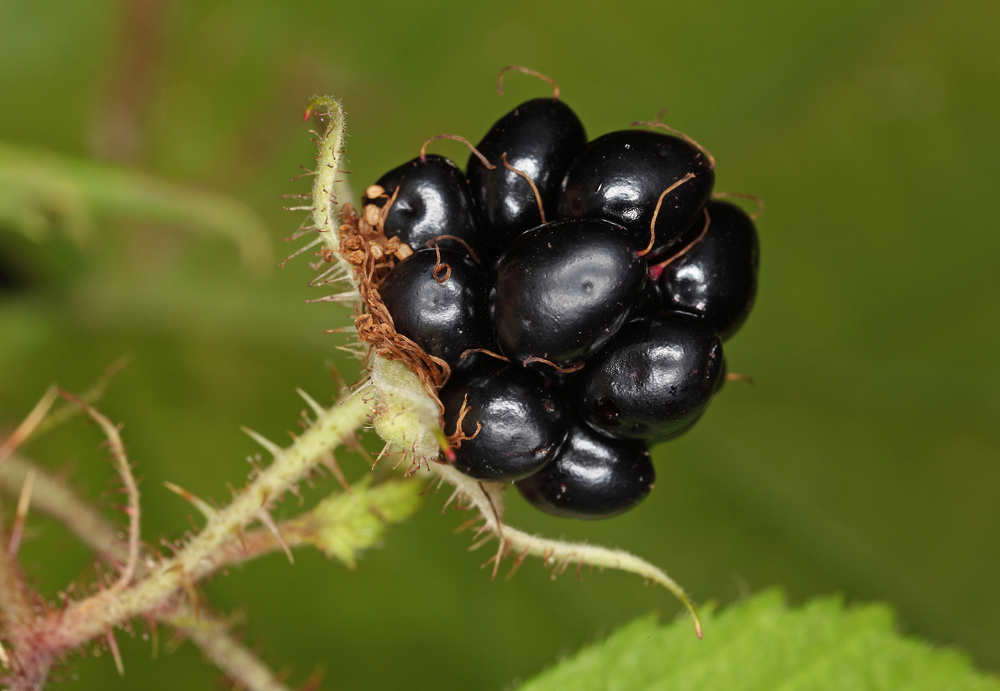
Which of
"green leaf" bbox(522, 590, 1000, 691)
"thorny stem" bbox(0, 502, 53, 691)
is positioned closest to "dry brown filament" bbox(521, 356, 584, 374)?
"green leaf" bbox(522, 590, 1000, 691)

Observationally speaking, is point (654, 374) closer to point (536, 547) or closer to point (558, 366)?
point (558, 366)

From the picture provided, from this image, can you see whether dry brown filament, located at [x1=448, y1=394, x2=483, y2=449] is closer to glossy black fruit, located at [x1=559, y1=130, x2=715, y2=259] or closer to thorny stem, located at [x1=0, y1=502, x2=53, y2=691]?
glossy black fruit, located at [x1=559, y1=130, x2=715, y2=259]

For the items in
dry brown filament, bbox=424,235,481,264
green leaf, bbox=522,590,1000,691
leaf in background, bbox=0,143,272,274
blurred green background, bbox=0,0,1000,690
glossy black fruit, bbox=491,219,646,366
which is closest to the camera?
glossy black fruit, bbox=491,219,646,366

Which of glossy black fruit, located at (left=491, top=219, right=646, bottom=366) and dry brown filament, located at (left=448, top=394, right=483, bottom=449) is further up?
glossy black fruit, located at (left=491, top=219, right=646, bottom=366)

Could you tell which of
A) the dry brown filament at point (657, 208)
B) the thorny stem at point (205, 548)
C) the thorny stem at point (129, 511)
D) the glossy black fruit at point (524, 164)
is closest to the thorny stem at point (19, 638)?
the thorny stem at point (205, 548)

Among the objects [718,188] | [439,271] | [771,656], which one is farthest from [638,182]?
[718,188]

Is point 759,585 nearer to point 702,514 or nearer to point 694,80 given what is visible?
point 702,514

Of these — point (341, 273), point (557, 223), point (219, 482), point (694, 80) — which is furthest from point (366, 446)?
point (694, 80)
